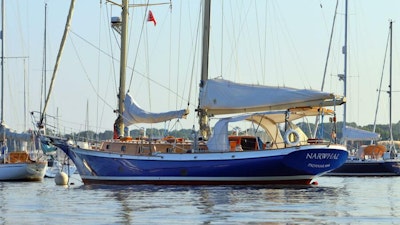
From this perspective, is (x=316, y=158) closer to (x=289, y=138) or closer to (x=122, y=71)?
(x=289, y=138)

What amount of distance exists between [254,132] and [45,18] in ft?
122

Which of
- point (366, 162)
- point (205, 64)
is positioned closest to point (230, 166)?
point (205, 64)

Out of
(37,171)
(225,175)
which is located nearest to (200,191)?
(225,175)

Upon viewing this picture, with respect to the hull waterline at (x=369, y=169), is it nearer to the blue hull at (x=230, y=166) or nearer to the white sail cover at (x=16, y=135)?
the white sail cover at (x=16, y=135)

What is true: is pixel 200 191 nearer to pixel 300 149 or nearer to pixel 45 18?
pixel 300 149

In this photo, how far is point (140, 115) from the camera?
2071 inches

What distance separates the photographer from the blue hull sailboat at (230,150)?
45.5 meters

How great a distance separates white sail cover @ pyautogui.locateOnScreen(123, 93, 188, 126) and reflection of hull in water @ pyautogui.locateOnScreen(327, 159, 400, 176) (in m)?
30.5

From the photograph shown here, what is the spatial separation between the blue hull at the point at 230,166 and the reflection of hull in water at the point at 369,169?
32774 millimetres

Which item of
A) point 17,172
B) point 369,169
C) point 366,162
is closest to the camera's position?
point 17,172

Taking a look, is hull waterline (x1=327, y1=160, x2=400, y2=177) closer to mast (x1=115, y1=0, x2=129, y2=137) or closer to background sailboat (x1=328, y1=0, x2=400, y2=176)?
background sailboat (x1=328, y1=0, x2=400, y2=176)

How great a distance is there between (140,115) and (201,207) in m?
20.8

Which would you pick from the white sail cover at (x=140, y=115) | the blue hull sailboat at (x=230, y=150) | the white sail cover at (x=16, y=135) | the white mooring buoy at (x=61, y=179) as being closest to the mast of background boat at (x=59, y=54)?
the blue hull sailboat at (x=230, y=150)

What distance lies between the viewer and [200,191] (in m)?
42.2
